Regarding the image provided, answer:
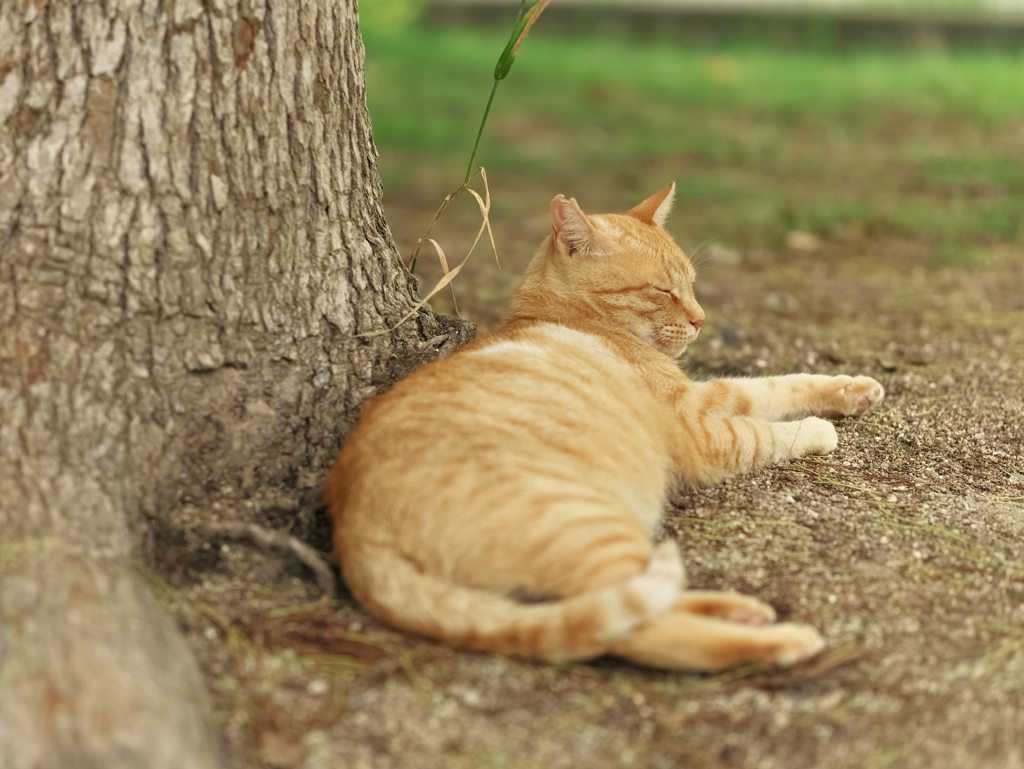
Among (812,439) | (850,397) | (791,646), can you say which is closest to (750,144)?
(850,397)

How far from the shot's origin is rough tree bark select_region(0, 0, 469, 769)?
193 cm

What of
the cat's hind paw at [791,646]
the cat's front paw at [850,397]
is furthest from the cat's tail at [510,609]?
the cat's front paw at [850,397]

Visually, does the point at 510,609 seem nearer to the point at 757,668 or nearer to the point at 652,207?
the point at 757,668

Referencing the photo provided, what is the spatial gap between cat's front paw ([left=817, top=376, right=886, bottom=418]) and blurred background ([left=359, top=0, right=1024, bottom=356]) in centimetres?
56

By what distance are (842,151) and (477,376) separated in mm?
5568

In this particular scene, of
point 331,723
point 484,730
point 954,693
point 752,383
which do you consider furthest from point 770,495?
point 331,723

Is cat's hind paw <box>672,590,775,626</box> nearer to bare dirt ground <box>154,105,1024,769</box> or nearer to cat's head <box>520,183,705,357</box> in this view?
bare dirt ground <box>154,105,1024,769</box>

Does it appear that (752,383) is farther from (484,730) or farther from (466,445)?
(484,730)

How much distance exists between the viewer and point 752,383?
3207 mm

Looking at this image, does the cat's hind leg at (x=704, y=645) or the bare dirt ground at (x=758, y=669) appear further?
the cat's hind leg at (x=704, y=645)

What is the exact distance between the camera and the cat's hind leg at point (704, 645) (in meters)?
1.95

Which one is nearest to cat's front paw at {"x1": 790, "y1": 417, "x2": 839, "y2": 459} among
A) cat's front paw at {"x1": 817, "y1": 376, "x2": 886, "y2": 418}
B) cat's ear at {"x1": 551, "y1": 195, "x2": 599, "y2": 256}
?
cat's front paw at {"x1": 817, "y1": 376, "x2": 886, "y2": 418}

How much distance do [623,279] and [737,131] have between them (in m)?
4.91

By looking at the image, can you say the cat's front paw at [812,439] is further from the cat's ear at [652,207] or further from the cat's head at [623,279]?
the cat's ear at [652,207]
